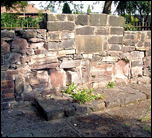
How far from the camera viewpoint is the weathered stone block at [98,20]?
4.23 metres

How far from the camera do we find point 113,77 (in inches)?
186

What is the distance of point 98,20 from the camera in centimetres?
429

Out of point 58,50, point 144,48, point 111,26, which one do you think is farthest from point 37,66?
point 144,48

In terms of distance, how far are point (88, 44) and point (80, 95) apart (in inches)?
44.0

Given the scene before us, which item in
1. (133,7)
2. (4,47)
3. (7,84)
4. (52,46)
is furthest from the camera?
(133,7)

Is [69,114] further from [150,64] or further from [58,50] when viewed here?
[150,64]

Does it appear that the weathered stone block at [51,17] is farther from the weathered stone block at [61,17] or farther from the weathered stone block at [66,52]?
the weathered stone block at [66,52]

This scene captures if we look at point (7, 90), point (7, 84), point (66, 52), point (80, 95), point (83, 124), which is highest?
point (66, 52)

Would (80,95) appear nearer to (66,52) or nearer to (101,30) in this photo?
(66,52)

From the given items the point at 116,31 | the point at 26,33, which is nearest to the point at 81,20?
the point at 116,31

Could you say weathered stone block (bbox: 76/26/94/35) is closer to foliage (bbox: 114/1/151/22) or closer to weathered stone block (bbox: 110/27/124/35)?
weathered stone block (bbox: 110/27/124/35)

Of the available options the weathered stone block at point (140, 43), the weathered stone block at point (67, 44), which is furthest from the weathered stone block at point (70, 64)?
the weathered stone block at point (140, 43)

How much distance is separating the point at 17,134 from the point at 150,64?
3.66 m

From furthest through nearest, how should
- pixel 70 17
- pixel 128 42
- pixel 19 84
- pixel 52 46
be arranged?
pixel 128 42 < pixel 70 17 < pixel 52 46 < pixel 19 84
